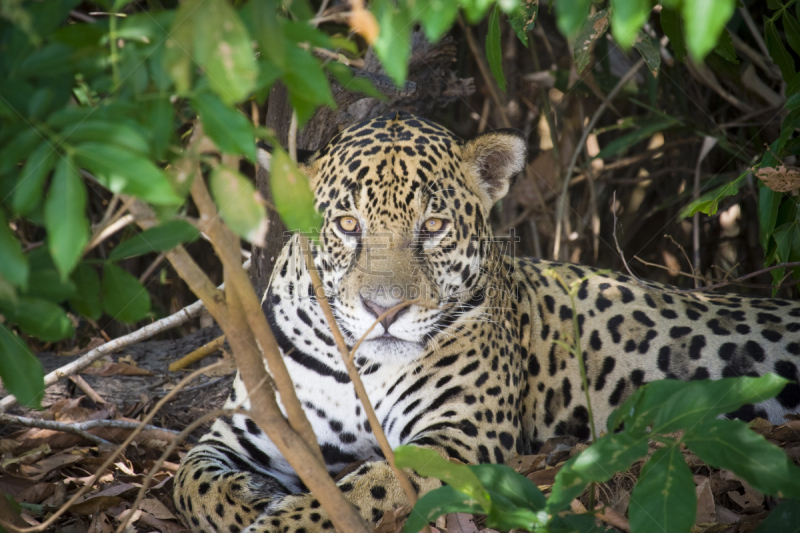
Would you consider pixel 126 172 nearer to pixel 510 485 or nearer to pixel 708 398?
pixel 510 485

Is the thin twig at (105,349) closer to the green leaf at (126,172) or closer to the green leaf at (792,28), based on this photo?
the green leaf at (126,172)

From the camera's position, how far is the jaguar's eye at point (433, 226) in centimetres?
385

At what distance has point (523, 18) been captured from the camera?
3.08m

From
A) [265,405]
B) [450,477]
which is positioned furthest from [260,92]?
[450,477]

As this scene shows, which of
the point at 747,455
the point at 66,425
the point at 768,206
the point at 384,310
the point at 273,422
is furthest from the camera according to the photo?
the point at 66,425

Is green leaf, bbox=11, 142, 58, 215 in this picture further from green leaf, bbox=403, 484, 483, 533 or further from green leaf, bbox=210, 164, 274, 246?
green leaf, bbox=403, 484, 483, 533

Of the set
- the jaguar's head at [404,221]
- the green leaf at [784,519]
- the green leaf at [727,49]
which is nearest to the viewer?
the green leaf at [784,519]

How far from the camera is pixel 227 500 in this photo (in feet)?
11.1

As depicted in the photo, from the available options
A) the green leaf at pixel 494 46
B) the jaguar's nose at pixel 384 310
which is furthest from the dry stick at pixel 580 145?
the green leaf at pixel 494 46

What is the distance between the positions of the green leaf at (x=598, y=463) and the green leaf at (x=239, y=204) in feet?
3.27

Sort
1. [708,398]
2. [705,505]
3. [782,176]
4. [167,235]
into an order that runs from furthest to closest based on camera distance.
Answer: [782,176] → [705,505] → [708,398] → [167,235]

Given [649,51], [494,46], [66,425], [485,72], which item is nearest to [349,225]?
[494,46]

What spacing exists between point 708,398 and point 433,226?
2147mm

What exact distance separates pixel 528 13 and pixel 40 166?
248 centimetres
